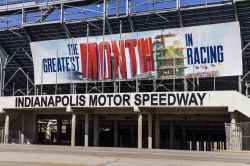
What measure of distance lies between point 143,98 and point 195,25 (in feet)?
33.9

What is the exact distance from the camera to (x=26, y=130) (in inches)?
1935

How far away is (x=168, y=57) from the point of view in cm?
4397

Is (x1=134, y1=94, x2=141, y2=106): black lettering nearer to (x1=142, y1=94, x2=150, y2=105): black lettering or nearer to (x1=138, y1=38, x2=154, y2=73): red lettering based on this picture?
(x1=142, y1=94, x2=150, y2=105): black lettering

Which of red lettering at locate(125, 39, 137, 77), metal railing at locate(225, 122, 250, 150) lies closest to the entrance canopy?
metal railing at locate(225, 122, 250, 150)

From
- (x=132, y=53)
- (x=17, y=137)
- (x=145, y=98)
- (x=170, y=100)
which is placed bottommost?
(x=17, y=137)

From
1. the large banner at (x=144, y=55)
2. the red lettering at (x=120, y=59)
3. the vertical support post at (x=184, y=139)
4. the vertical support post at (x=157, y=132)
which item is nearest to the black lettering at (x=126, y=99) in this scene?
the vertical support post at (x=157, y=132)

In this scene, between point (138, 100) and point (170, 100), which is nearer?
point (170, 100)

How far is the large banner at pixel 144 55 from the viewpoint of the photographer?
42000 millimetres

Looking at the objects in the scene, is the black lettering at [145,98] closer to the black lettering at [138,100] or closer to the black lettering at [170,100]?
the black lettering at [138,100]

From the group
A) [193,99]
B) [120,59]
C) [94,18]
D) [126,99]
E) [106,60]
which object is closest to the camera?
[193,99]

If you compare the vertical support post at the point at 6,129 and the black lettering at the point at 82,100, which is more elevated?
the black lettering at the point at 82,100

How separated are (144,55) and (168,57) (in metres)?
2.62

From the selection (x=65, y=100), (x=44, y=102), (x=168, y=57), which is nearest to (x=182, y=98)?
(x=168, y=57)

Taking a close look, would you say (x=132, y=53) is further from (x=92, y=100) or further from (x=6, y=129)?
(x=6, y=129)
